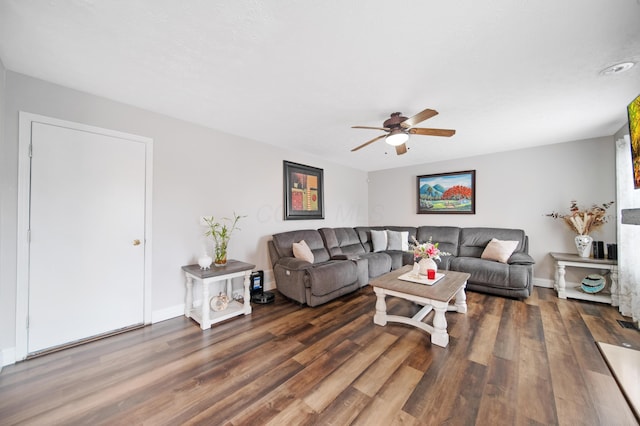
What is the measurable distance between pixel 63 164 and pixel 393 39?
3.01 m

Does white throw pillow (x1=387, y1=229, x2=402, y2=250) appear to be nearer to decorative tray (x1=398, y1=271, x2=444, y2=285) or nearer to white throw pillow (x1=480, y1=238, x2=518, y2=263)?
white throw pillow (x1=480, y1=238, x2=518, y2=263)

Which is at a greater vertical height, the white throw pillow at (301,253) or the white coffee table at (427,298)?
the white throw pillow at (301,253)

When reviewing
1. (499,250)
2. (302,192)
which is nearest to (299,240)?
(302,192)

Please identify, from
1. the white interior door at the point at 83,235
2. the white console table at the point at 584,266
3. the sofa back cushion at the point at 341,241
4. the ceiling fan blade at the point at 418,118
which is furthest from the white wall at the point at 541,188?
the white interior door at the point at 83,235

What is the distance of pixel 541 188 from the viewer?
3.97m

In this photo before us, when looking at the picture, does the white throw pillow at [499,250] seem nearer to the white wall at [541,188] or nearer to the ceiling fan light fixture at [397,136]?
the white wall at [541,188]

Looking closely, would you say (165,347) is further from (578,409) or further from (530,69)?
(530,69)

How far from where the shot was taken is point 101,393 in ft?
5.29

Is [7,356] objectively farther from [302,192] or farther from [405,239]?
[405,239]

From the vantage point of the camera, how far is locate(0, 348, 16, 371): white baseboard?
6.07 ft

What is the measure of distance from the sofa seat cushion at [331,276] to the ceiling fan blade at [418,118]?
77.7 inches

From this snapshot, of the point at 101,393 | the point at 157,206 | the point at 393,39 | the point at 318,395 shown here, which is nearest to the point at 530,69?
the point at 393,39

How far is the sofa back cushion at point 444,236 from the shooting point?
446 cm

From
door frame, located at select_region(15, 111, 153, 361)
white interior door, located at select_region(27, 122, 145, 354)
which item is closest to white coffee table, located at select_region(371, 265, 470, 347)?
white interior door, located at select_region(27, 122, 145, 354)
